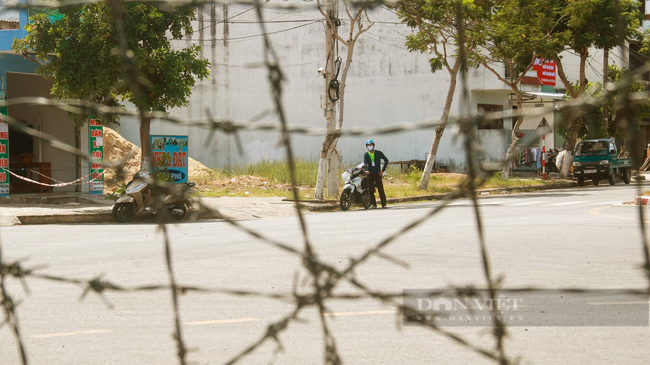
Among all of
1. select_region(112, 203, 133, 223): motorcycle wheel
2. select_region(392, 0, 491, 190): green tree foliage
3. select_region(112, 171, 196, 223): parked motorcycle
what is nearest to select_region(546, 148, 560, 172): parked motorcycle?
select_region(392, 0, 491, 190): green tree foliage

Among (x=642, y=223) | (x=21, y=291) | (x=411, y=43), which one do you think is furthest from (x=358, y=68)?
(x=642, y=223)

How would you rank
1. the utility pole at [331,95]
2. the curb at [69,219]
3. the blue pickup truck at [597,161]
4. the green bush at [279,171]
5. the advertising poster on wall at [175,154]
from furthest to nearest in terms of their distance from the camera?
the blue pickup truck at [597,161] → the green bush at [279,171] → the utility pole at [331,95] → the advertising poster on wall at [175,154] → the curb at [69,219]

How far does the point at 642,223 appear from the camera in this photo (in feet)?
5.60

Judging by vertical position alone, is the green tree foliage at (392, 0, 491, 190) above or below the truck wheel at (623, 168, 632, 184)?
above

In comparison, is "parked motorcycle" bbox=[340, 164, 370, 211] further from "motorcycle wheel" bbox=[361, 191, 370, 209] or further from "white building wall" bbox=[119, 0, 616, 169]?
"white building wall" bbox=[119, 0, 616, 169]

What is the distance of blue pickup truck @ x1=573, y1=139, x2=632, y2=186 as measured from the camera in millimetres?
26281

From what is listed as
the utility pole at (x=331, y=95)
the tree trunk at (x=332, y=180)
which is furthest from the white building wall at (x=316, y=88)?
the utility pole at (x=331, y=95)

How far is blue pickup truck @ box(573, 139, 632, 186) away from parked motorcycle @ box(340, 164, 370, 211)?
41.9ft

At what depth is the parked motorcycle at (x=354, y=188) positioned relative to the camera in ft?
54.7

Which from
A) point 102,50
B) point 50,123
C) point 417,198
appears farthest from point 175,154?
point 417,198

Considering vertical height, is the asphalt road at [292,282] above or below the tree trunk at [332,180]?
below

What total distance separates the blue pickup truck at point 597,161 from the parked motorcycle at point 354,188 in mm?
12778

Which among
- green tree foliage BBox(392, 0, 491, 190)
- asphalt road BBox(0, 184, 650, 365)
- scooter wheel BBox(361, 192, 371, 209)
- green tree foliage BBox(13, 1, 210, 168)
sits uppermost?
green tree foliage BBox(392, 0, 491, 190)

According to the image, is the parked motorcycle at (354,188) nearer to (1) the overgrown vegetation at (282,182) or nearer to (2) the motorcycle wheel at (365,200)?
(2) the motorcycle wheel at (365,200)
